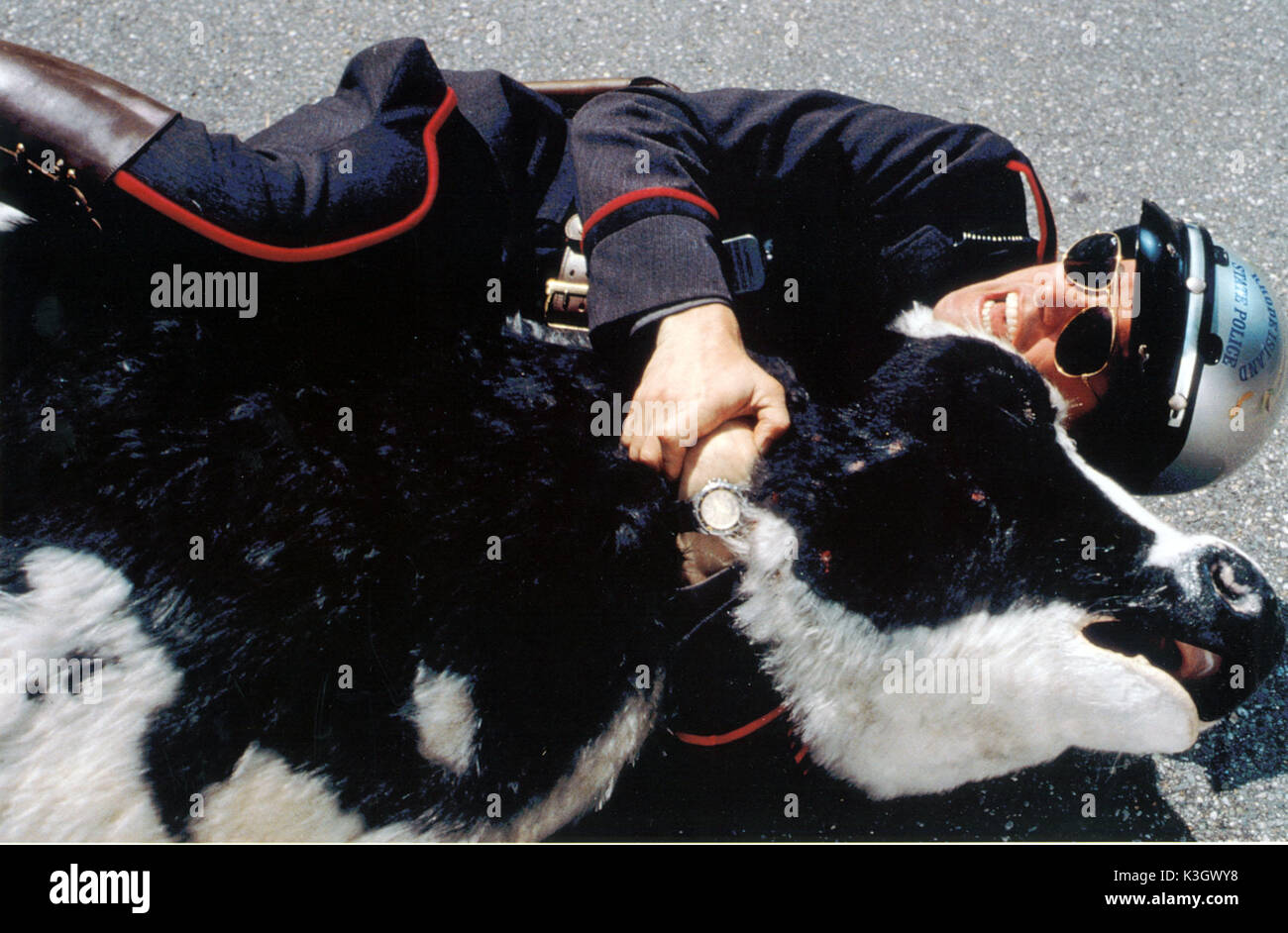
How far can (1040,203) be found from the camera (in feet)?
4.50

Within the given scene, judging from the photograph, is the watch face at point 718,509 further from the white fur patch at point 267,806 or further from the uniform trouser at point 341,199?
the white fur patch at point 267,806

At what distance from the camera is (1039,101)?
6.02 ft

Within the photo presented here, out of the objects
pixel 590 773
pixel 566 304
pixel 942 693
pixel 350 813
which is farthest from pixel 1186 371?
pixel 350 813

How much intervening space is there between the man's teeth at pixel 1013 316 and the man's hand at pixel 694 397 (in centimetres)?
50

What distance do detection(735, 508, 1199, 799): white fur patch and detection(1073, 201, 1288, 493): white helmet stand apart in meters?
0.33

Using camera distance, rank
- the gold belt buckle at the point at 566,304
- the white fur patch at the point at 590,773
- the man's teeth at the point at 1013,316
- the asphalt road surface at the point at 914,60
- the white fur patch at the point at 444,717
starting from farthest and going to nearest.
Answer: the asphalt road surface at the point at 914,60, the man's teeth at the point at 1013,316, the gold belt buckle at the point at 566,304, the white fur patch at the point at 590,773, the white fur patch at the point at 444,717

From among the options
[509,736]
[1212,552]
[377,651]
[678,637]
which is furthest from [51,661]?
[1212,552]

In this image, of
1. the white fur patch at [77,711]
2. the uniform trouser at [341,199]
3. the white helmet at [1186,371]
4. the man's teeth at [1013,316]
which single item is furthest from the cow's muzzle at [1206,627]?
the white fur patch at [77,711]

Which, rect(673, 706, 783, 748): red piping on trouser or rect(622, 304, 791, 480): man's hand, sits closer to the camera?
rect(622, 304, 791, 480): man's hand

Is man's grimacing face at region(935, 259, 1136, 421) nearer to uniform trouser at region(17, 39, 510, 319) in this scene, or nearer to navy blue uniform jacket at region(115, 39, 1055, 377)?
navy blue uniform jacket at region(115, 39, 1055, 377)

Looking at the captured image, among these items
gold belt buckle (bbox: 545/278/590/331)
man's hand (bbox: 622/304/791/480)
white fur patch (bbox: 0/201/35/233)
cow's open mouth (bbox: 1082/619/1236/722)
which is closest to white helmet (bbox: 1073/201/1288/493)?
cow's open mouth (bbox: 1082/619/1236/722)

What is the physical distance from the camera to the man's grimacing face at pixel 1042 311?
1.21m

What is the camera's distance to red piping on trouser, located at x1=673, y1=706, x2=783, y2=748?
109cm

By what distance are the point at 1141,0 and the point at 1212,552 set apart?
147 cm
